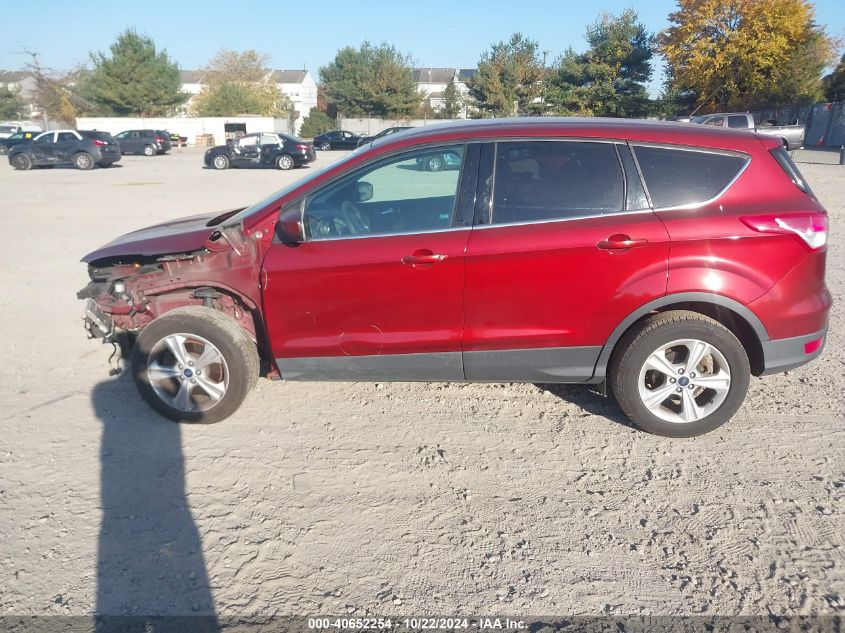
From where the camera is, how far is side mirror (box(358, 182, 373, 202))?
4039mm

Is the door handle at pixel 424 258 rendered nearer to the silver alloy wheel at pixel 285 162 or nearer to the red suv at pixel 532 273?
the red suv at pixel 532 273

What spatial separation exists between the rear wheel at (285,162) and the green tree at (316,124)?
3687 centimetres

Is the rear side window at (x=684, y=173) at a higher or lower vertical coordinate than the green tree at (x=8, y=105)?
lower

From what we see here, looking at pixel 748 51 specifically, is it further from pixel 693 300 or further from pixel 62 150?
pixel 693 300

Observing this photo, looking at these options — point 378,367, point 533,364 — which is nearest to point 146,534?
point 378,367

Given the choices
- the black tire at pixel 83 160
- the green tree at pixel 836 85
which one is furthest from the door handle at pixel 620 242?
the green tree at pixel 836 85

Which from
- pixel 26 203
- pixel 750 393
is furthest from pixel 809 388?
pixel 26 203

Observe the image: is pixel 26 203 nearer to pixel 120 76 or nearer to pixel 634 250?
pixel 634 250

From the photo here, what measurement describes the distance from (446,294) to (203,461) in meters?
1.74

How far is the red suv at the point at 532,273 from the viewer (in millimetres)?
3596

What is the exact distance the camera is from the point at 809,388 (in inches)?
176

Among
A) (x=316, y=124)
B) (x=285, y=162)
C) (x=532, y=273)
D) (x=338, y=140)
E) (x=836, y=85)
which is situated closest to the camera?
(x=532, y=273)

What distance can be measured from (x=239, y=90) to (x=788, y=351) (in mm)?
68393

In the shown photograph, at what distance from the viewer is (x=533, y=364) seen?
3854 millimetres
